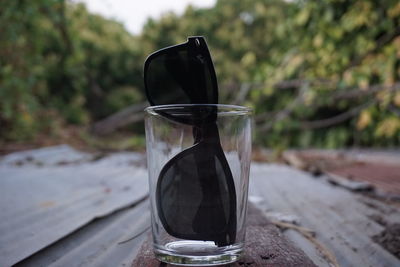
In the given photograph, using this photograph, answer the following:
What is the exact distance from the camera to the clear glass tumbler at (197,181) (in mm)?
635

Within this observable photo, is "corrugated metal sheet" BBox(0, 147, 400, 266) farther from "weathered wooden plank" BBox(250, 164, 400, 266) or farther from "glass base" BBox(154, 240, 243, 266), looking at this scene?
"glass base" BBox(154, 240, 243, 266)

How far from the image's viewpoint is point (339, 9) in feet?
11.0

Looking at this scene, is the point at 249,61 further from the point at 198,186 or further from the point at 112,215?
the point at 198,186

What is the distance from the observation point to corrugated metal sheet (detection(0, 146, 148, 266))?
34.2 inches

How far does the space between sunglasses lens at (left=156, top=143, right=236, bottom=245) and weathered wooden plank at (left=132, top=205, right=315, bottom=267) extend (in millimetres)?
68

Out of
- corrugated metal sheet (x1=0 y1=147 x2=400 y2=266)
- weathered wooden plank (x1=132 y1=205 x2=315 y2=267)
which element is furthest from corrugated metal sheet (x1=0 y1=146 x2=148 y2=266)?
weathered wooden plank (x1=132 y1=205 x2=315 y2=267)

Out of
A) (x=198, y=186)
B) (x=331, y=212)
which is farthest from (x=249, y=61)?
(x=198, y=186)

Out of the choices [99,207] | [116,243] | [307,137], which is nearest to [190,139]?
[116,243]

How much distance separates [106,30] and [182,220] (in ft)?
25.2

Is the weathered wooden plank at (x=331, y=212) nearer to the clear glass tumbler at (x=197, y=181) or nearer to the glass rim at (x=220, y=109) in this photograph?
the clear glass tumbler at (x=197, y=181)

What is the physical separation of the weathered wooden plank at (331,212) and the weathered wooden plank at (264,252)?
105 mm

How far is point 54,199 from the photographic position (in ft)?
4.55

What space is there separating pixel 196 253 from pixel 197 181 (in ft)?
0.45

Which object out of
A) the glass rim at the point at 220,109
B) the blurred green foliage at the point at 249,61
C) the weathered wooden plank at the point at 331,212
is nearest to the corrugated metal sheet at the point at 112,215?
the weathered wooden plank at the point at 331,212
